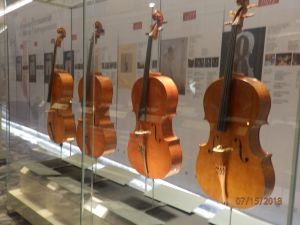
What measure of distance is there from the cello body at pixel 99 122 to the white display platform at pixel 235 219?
86cm

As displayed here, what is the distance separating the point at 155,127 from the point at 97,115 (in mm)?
544

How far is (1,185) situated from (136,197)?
6.16 feet

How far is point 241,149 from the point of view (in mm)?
1393

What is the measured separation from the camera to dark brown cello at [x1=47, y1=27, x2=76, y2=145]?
252cm

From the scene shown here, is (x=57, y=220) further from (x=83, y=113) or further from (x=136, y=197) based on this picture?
(x=83, y=113)

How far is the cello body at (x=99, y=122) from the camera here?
6.97 feet

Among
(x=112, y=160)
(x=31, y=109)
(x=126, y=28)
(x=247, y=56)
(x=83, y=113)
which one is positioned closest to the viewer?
(x=247, y=56)

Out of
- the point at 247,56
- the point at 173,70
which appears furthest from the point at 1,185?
the point at 247,56

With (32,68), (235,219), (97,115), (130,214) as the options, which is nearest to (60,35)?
(32,68)

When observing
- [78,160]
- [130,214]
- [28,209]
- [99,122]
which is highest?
[99,122]

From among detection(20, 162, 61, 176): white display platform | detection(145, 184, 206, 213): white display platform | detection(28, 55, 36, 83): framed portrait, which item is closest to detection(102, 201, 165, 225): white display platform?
detection(145, 184, 206, 213): white display platform

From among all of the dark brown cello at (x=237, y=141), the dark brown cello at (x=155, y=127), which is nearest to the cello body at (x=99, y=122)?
the dark brown cello at (x=155, y=127)

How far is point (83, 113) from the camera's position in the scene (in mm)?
2158

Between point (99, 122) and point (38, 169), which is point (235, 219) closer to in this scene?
point (99, 122)
